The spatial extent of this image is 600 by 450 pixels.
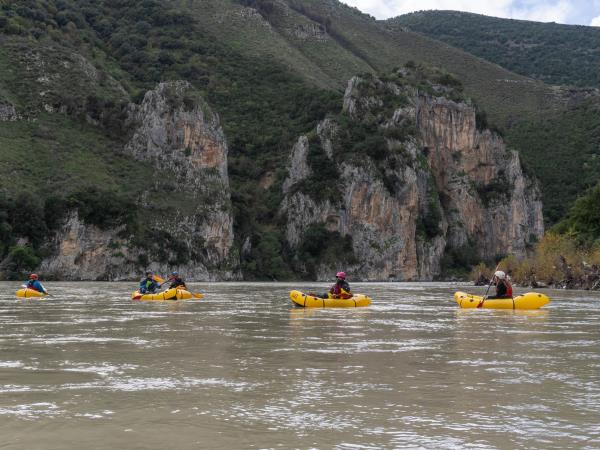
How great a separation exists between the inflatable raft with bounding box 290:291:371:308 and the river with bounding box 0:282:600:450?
993 cm

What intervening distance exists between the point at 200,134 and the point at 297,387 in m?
102

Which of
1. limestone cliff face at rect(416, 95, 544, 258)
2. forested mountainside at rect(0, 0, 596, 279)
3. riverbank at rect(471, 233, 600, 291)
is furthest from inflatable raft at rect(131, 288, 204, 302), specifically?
limestone cliff face at rect(416, 95, 544, 258)

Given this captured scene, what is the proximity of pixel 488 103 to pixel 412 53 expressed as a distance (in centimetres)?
3090

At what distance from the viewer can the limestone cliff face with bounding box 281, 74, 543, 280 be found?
131m

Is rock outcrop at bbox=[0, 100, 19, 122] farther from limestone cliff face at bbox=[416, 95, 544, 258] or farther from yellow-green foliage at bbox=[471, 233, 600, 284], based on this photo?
limestone cliff face at bbox=[416, 95, 544, 258]

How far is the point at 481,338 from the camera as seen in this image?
2019 cm

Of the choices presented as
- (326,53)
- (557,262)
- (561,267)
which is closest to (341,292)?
(561,267)

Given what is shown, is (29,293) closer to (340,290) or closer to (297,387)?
(340,290)

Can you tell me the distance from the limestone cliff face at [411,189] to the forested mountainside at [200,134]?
0.49 metres

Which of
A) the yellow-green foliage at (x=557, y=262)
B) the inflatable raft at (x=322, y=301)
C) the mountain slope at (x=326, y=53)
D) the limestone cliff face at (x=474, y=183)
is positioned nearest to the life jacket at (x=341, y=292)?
the inflatable raft at (x=322, y=301)

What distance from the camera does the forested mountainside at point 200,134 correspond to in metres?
93.3

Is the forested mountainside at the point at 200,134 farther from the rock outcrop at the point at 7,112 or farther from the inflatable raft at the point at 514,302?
the inflatable raft at the point at 514,302

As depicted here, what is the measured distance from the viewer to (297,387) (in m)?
12.0

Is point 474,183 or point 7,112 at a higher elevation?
point 7,112
